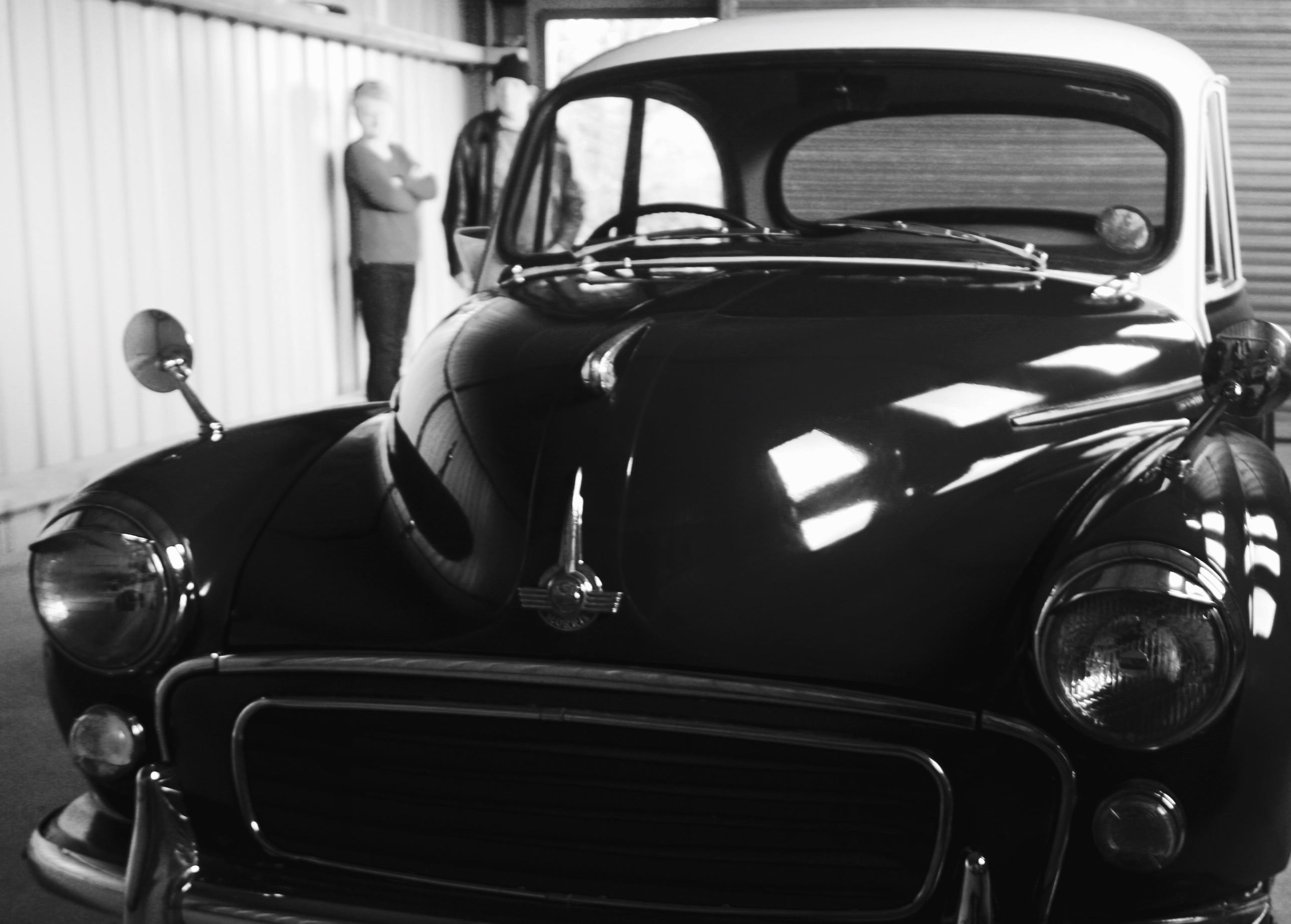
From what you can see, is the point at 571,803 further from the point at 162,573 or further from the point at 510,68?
the point at 510,68

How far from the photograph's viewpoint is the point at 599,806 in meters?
1.61

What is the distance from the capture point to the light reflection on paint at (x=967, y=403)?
1848 mm

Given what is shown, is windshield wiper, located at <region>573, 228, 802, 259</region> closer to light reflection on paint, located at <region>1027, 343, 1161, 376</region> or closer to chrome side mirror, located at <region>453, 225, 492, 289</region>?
chrome side mirror, located at <region>453, 225, 492, 289</region>

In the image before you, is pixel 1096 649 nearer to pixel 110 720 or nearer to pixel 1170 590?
pixel 1170 590

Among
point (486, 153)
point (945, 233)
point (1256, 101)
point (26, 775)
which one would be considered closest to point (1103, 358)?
point (945, 233)

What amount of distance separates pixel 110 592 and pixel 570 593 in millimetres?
644

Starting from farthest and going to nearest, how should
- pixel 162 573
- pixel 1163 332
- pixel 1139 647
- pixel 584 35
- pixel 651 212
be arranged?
pixel 584 35 < pixel 651 212 < pixel 1163 332 < pixel 162 573 < pixel 1139 647

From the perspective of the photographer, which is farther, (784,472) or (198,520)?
(198,520)

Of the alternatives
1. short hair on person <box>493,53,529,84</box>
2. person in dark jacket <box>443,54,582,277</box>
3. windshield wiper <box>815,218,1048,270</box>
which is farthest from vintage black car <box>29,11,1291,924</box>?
short hair on person <box>493,53,529,84</box>

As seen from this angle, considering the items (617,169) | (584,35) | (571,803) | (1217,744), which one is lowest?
(571,803)

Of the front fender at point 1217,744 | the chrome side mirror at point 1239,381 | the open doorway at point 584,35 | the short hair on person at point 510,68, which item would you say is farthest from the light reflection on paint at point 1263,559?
the open doorway at point 584,35

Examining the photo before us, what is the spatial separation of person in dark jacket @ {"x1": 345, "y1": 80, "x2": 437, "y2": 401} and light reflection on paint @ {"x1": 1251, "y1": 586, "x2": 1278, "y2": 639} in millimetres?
5946

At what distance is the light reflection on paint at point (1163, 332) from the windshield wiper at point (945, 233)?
0.70 ft

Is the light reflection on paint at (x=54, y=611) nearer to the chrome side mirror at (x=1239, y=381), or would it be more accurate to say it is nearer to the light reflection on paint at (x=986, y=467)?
the light reflection on paint at (x=986, y=467)
